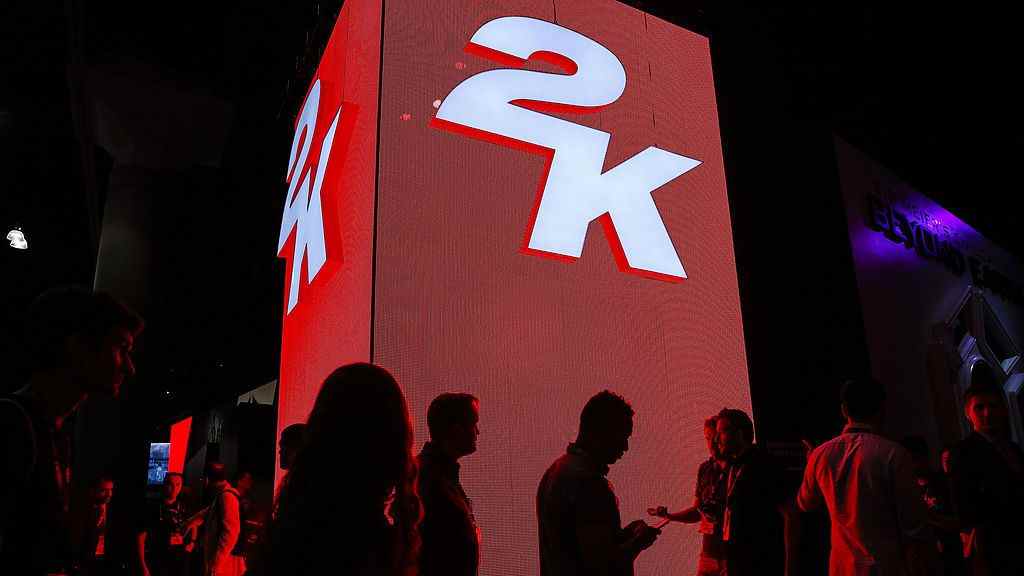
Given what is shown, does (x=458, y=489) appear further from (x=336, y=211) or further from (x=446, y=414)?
(x=336, y=211)

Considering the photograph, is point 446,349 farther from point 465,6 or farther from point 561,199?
point 465,6

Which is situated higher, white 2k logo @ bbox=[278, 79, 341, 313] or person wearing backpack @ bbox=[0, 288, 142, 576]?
white 2k logo @ bbox=[278, 79, 341, 313]

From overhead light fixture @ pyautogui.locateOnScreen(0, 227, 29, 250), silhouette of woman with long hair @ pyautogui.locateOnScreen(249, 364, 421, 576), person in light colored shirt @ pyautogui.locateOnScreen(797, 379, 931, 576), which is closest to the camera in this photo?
silhouette of woman with long hair @ pyautogui.locateOnScreen(249, 364, 421, 576)

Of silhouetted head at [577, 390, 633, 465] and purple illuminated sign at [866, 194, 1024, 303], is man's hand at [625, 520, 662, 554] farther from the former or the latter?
purple illuminated sign at [866, 194, 1024, 303]

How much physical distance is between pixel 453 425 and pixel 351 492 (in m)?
0.90

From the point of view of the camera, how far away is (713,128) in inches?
193

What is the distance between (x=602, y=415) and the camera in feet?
7.23

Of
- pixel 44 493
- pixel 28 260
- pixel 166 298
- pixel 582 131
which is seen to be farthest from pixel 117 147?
pixel 44 493

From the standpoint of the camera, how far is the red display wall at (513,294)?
3.31 meters

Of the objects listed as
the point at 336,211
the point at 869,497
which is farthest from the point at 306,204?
the point at 869,497

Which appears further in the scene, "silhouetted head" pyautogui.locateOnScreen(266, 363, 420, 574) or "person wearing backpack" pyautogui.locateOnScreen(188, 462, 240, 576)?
"person wearing backpack" pyautogui.locateOnScreen(188, 462, 240, 576)

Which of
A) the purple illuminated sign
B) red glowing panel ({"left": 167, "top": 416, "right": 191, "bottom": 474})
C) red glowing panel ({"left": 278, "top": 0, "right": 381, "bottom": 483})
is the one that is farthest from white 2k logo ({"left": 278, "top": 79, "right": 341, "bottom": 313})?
red glowing panel ({"left": 167, "top": 416, "right": 191, "bottom": 474})

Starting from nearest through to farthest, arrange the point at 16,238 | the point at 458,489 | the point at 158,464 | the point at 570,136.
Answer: the point at 458,489 < the point at 570,136 < the point at 16,238 < the point at 158,464

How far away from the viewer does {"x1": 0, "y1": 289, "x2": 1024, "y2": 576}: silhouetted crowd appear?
4.09 feet
